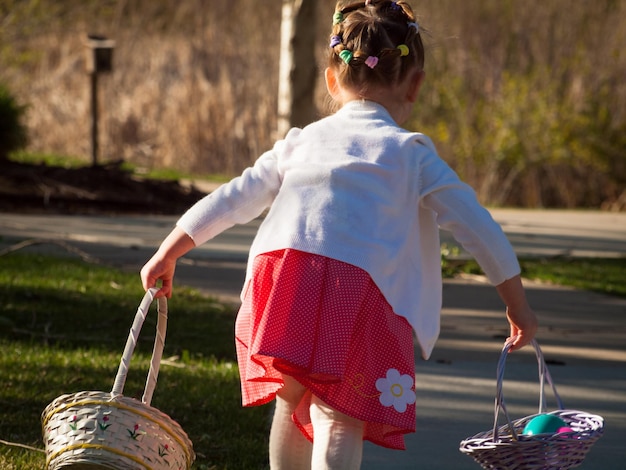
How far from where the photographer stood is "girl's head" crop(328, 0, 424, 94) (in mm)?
2623

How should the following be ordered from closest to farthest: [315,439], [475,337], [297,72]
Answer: [315,439], [475,337], [297,72]

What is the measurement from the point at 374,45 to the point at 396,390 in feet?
2.91

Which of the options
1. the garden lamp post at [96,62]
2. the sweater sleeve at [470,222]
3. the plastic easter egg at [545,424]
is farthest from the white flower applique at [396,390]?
the garden lamp post at [96,62]

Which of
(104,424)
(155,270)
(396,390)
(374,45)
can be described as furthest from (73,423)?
(374,45)

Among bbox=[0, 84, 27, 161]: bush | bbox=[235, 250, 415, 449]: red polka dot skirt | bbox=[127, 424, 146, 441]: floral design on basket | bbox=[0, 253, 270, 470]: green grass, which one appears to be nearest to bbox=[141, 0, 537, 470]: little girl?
bbox=[235, 250, 415, 449]: red polka dot skirt

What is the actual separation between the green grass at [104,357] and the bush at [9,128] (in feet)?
14.0

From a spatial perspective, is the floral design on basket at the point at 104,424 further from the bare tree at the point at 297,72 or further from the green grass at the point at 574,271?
the bare tree at the point at 297,72

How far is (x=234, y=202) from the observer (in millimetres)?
2705

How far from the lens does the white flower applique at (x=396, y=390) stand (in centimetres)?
250

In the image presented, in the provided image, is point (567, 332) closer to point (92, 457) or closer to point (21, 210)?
point (92, 457)

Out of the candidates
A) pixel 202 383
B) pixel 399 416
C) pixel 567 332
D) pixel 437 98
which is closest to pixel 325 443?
pixel 399 416

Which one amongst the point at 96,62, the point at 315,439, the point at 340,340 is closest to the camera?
the point at 340,340

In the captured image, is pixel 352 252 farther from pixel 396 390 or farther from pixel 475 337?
pixel 475 337

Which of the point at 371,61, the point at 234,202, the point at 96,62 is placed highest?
the point at 371,61
